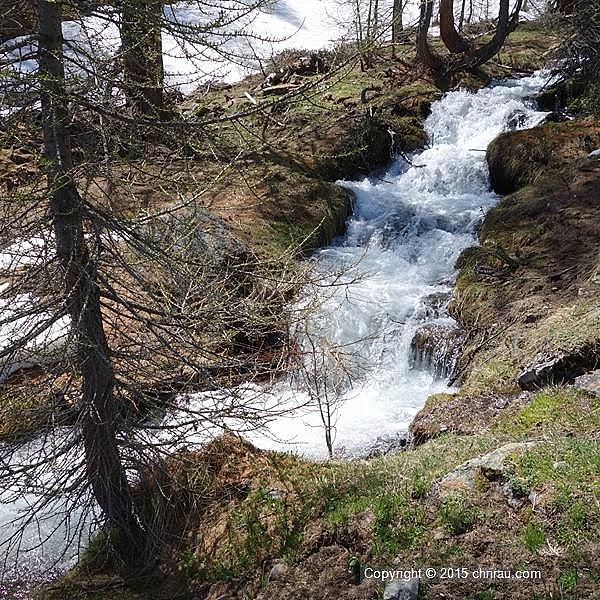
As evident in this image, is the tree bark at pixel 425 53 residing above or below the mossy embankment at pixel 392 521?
above

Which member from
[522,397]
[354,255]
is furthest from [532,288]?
[354,255]

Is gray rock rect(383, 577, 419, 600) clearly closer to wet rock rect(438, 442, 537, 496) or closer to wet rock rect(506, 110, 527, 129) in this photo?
wet rock rect(438, 442, 537, 496)

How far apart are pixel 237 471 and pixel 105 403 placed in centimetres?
150

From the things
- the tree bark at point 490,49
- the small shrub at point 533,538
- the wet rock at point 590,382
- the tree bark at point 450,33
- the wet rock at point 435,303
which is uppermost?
the tree bark at point 450,33

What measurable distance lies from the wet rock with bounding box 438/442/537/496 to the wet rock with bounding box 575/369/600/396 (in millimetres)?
1352

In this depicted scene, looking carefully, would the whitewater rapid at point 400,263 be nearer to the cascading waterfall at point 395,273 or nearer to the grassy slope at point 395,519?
the cascading waterfall at point 395,273

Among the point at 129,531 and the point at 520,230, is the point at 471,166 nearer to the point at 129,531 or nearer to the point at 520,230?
the point at 520,230

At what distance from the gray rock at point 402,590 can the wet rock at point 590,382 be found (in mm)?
2770

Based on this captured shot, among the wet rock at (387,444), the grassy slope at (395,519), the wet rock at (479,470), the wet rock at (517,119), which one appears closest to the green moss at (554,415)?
the grassy slope at (395,519)

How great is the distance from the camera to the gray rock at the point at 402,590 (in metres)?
3.50

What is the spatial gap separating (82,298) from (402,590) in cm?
274

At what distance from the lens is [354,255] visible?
1136cm

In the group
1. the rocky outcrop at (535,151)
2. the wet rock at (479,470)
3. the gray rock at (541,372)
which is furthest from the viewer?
the rocky outcrop at (535,151)

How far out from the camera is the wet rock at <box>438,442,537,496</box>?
13.7 feet
